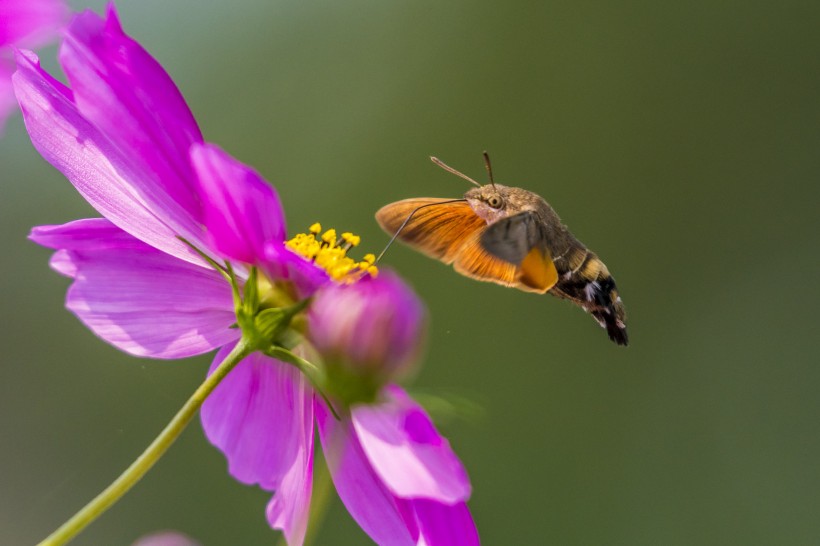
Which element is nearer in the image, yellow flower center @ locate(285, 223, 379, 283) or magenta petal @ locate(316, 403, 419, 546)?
magenta petal @ locate(316, 403, 419, 546)

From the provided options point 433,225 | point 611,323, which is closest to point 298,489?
point 433,225

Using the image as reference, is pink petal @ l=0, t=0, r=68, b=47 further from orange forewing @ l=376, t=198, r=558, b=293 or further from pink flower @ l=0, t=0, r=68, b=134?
orange forewing @ l=376, t=198, r=558, b=293

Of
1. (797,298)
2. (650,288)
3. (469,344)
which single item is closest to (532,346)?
(469,344)

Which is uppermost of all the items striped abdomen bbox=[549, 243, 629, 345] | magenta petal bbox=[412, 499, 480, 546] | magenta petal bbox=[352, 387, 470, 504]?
magenta petal bbox=[352, 387, 470, 504]

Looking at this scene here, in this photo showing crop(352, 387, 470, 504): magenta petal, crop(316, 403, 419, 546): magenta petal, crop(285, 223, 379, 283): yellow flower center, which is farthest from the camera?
crop(285, 223, 379, 283): yellow flower center

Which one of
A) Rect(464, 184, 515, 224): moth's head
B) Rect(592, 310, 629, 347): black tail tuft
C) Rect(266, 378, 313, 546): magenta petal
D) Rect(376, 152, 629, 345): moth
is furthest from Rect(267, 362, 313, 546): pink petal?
Rect(592, 310, 629, 347): black tail tuft

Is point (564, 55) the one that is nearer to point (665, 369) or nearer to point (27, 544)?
point (665, 369)

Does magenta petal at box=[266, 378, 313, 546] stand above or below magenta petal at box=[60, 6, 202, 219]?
below
